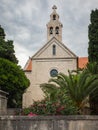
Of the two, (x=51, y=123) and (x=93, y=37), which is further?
(x=93, y=37)

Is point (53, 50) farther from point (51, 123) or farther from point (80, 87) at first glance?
point (51, 123)

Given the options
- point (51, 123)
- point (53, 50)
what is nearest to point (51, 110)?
point (51, 123)

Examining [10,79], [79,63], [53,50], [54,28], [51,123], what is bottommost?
[51,123]

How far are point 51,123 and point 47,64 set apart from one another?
36645 millimetres

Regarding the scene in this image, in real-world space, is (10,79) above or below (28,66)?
below

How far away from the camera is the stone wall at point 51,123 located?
30.5ft

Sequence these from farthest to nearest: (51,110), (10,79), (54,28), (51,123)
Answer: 1. (54,28)
2. (10,79)
3. (51,110)
4. (51,123)

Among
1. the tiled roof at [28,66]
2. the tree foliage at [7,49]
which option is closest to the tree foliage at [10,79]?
the tree foliage at [7,49]

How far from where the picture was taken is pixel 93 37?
31328 millimetres

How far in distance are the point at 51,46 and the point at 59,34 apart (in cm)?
273

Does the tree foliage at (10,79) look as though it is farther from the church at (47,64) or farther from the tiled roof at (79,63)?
the tiled roof at (79,63)

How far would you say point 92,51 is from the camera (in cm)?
3023

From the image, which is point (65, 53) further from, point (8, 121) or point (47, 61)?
point (8, 121)

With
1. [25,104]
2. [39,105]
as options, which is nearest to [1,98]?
[39,105]
